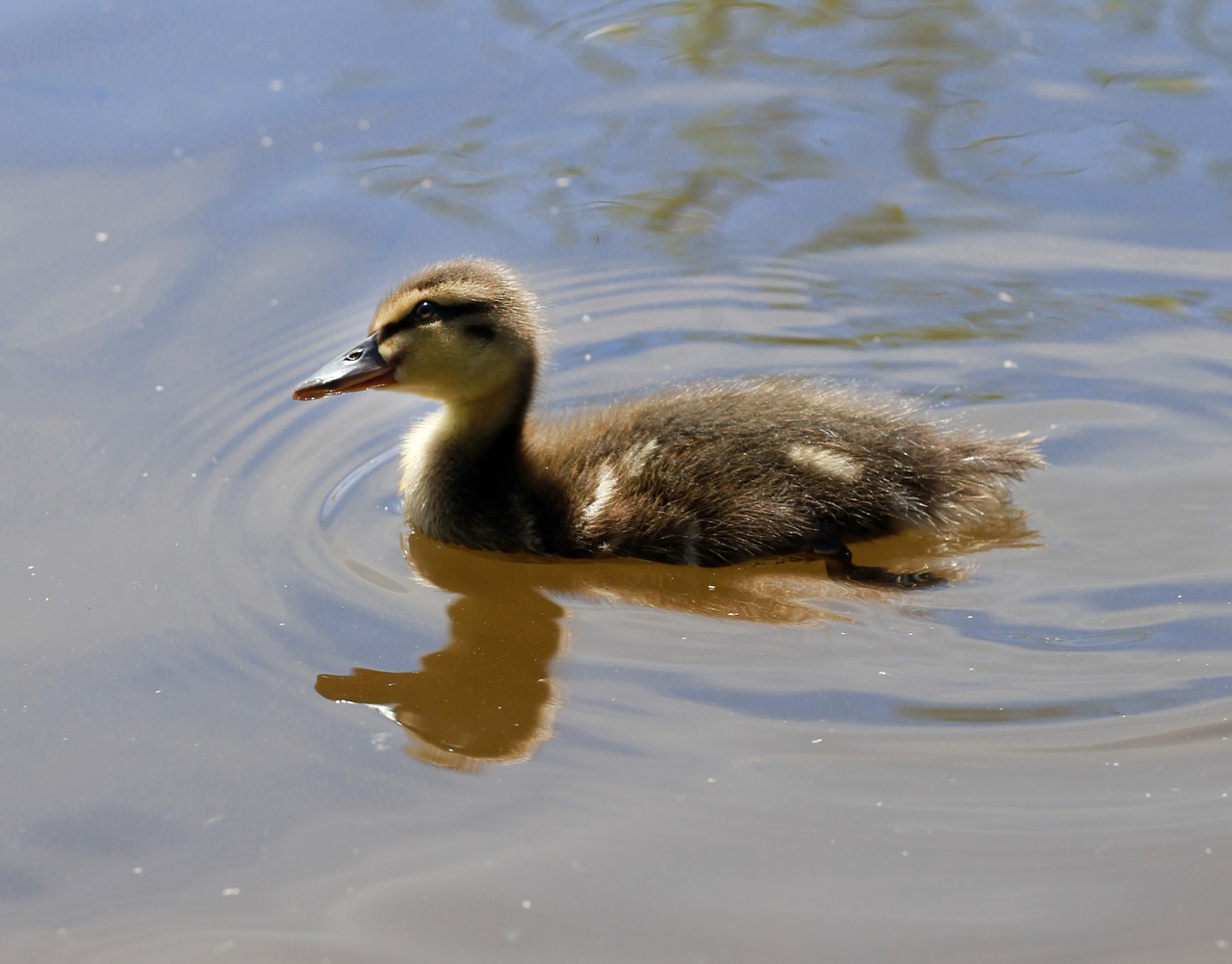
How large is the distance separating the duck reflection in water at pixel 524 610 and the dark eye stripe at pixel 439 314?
23.4 inches

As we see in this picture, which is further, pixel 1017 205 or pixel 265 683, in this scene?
pixel 1017 205

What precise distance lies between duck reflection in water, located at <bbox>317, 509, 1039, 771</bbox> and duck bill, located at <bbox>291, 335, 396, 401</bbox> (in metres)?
0.45

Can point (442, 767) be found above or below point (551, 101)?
below

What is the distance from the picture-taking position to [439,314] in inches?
180

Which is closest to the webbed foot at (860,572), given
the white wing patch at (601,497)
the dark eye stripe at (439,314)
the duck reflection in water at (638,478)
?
the duck reflection in water at (638,478)

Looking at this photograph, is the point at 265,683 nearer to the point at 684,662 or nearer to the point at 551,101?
the point at 684,662

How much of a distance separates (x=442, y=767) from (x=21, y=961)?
0.93m

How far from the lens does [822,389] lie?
4645 millimetres

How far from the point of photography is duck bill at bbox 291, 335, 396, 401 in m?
4.46

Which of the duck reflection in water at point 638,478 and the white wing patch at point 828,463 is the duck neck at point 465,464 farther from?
the white wing patch at point 828,463

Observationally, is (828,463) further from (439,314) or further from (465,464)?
(439,314)

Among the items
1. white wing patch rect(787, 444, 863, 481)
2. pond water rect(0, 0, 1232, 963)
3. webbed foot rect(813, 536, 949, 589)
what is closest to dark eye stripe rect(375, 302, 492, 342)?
pond water rect(0, 0, 1232, 963)

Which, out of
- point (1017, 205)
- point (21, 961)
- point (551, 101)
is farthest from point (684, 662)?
point (551, 101)

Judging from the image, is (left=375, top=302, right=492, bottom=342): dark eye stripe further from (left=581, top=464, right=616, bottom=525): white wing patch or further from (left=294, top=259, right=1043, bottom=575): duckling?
(left=581, top=464, right=616, bottom=525): white wing patch
